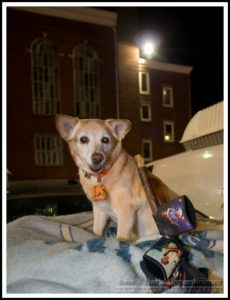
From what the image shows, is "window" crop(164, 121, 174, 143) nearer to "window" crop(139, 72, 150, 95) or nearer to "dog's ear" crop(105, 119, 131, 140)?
"window" crop(139, 72, 150, 95)

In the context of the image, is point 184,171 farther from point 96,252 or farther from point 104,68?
point 96,252

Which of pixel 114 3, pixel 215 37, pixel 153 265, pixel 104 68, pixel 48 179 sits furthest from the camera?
pixel 104 68

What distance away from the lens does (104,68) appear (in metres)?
1.35

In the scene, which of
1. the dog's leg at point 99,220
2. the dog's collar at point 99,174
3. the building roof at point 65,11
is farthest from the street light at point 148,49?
the dog's leg at point 99,220

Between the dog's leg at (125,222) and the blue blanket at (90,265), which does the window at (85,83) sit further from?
the blue blanket at (90,265)

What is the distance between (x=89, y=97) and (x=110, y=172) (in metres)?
0.49

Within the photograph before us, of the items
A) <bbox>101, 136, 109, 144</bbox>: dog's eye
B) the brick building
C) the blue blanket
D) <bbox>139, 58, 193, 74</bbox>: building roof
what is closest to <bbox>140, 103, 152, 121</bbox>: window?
the brick building

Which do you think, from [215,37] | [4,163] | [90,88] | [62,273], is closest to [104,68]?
[90,88]

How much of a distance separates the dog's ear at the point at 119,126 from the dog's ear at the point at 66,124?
0.28ft

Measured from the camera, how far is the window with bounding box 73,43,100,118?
1.28 m

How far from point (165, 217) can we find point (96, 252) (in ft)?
0.48

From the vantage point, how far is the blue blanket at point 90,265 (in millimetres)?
571

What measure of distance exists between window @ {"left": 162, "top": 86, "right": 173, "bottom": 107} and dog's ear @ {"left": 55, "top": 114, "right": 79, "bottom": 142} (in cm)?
36

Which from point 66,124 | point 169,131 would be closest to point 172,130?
point 169,131
